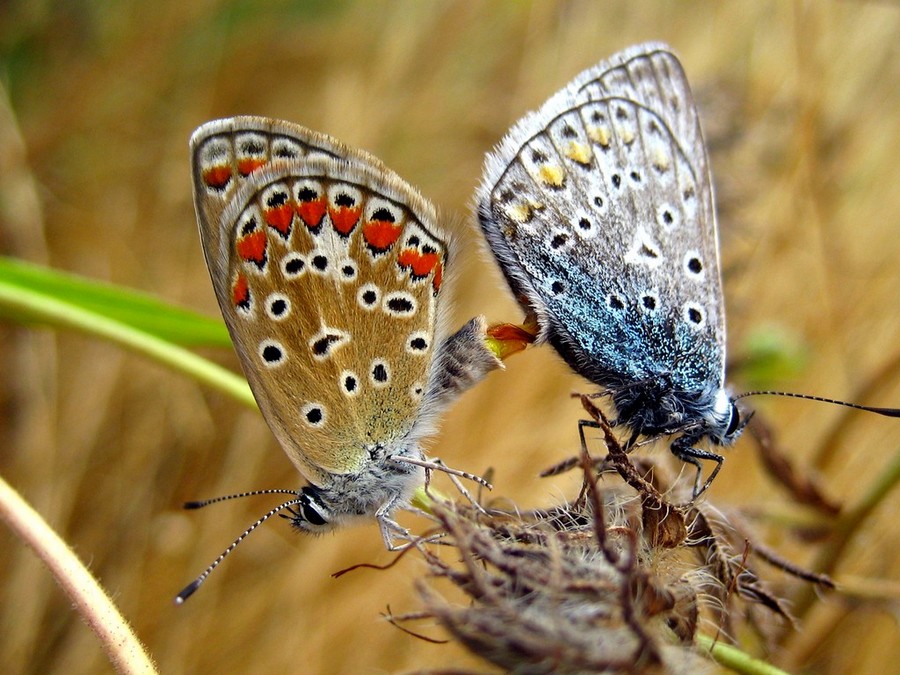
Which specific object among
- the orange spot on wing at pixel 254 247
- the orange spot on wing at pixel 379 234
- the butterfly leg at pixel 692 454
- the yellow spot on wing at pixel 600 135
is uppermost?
the yellow spot on wing at pixel 600 135

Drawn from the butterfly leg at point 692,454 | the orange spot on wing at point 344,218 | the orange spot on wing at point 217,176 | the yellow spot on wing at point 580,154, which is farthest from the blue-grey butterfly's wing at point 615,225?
the orange spot on wing at point 217,176

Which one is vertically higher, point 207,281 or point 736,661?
point 736,661

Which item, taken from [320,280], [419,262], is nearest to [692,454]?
[419,262]

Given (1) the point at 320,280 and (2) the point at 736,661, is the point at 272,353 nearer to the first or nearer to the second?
(1) the point at 320,280

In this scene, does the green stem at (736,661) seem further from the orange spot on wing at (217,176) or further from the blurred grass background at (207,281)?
the blurred grass background at (207,281)

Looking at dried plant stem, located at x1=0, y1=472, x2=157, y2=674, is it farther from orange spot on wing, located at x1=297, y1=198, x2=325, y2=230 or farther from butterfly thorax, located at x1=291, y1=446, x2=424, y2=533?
orange spot on wing, located at x1=297, y1=198, x2=325, y2=230

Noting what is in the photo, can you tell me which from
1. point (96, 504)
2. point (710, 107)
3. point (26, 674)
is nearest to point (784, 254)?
point (710, 107)

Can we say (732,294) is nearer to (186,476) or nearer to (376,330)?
(376,330)
